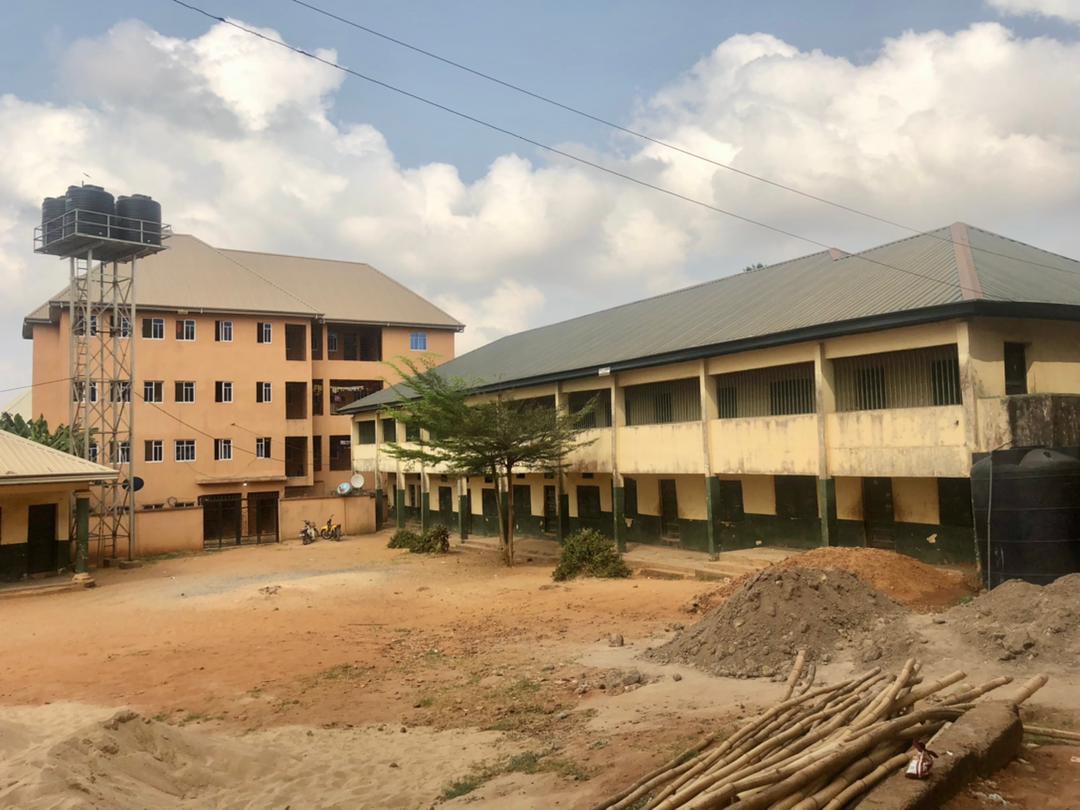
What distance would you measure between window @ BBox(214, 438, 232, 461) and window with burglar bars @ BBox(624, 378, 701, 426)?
72.4 ft

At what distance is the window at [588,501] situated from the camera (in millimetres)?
27766

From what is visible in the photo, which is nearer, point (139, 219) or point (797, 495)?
point (797, 495)

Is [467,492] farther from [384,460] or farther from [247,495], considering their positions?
[247,495]

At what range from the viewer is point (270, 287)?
41.6 m

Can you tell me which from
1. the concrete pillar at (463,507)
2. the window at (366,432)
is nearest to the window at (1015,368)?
the concrete pillar at (463,507)

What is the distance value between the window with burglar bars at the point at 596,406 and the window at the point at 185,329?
20623 mm

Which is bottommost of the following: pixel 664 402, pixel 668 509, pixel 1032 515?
pixel 668 509

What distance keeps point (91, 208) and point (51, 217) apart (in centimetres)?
193

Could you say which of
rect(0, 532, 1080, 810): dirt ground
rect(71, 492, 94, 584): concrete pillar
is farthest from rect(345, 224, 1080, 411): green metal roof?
rect(71, 492, 94, 584): concrete pillar

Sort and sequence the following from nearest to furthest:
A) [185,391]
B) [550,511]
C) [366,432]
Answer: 1. [550,511]
2. [185,391]
3. [366,432]

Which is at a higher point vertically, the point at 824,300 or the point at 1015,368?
the point at 824,300

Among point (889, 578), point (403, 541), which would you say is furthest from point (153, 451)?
point (889, 578)

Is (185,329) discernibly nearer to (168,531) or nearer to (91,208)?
(91,208)

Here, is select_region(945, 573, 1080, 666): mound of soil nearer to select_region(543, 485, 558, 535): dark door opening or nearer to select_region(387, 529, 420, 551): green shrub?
select_region(543, 485, 558, 535): dark door opening
